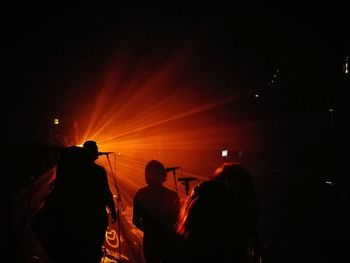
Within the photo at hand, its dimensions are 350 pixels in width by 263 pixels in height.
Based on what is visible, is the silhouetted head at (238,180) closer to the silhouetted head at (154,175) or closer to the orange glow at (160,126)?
the silhouetted head at (154,175)

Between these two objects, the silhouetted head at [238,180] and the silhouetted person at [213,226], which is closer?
the silhouetted person at [213,226]

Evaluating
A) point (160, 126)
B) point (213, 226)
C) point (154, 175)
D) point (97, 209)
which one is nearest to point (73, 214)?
point (97, 209)

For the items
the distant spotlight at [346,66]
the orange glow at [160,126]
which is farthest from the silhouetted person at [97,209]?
the distant spotlight at [346,66]

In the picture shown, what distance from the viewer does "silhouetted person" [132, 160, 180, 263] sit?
3912 millimetres

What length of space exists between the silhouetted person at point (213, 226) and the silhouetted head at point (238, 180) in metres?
0.71

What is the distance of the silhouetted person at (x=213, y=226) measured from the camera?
1873 mm

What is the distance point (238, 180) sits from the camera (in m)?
2.92

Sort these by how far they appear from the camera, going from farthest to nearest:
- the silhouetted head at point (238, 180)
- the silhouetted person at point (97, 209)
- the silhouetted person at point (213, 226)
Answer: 1. the silhouetted person at point (97, 209)
2. the silhouetted head at point (238, 180)
3. the silhouetted person at point (213, 226)

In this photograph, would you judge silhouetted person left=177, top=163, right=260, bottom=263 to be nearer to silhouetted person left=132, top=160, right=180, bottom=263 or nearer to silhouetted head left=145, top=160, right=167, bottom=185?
silhouetted person left=132, top=160, right=180, bottom=263

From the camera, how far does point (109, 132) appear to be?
1383 cm

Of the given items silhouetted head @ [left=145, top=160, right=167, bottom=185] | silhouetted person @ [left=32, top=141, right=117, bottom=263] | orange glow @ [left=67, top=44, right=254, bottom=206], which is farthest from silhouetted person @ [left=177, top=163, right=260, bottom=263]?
orange glow @ [left=67, top=44, right=254, bottom=206]

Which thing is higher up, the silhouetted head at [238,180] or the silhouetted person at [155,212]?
the silhouetted head at [238,180]

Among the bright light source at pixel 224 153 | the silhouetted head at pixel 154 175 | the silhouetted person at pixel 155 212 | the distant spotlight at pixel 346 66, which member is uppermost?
the distant spotlight at pixel 346 66

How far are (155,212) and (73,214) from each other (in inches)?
48.5
